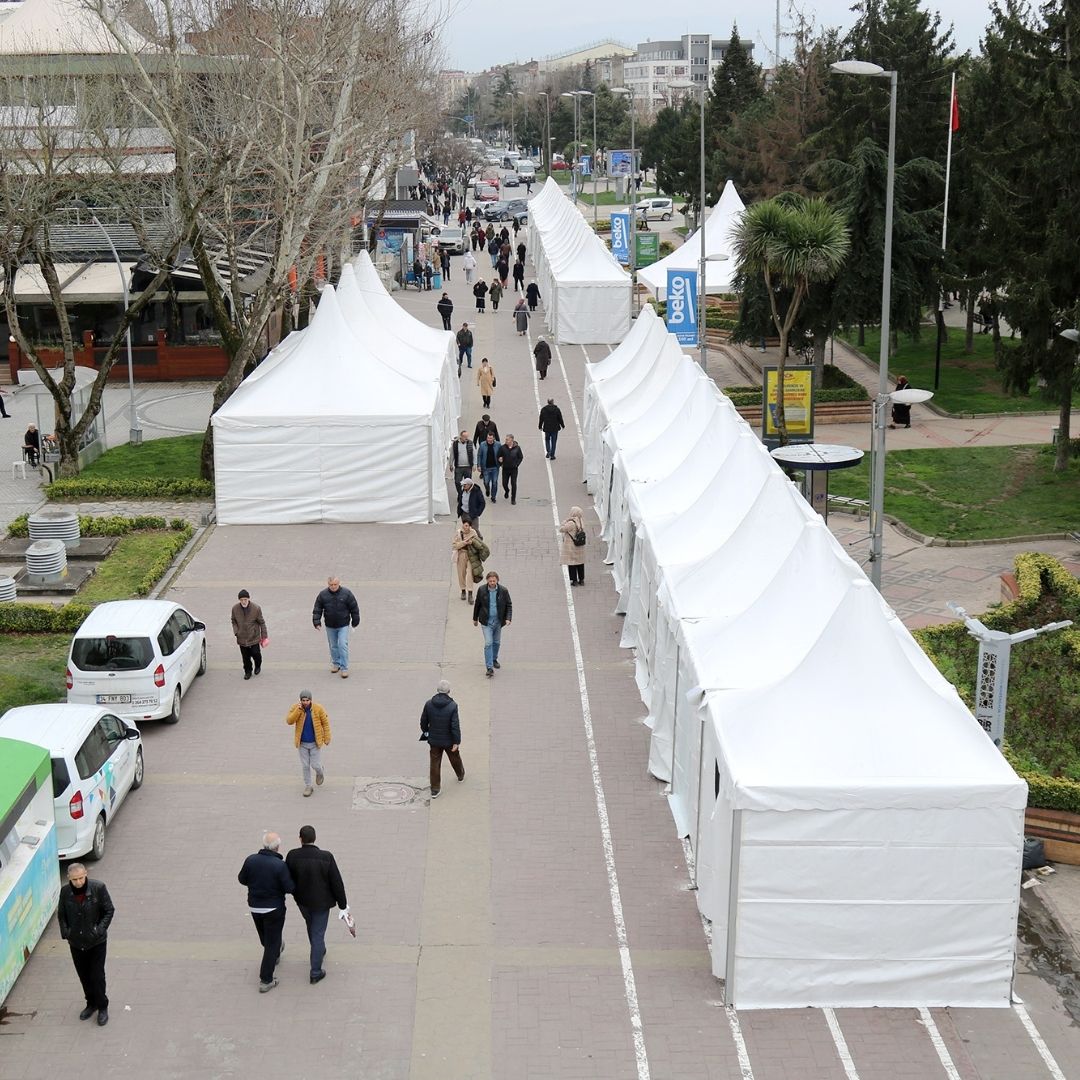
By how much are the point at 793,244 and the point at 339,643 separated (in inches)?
672

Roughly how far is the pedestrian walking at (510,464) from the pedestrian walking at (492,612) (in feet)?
28.8

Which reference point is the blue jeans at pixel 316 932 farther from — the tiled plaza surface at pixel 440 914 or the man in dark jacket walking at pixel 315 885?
the tiled plaza surface at pixel 440 914

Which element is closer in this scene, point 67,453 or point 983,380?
point 67,453

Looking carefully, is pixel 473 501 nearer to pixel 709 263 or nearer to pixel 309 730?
pixel 309 730

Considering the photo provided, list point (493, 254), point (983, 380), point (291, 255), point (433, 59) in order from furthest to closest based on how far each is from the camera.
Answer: point (493, 254)
point (433, 59)
point (983, 380)
point (291, 255)

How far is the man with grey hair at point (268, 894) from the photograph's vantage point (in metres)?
11.8

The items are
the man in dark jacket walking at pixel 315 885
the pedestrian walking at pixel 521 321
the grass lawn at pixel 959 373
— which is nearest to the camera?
the man in dark jacket walking at pixel 315 885

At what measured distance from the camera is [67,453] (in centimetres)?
3028

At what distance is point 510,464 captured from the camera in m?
27.5

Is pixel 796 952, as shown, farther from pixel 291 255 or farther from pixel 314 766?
pixel 291 255

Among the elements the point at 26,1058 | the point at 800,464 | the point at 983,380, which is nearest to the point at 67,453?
the point at 800,464

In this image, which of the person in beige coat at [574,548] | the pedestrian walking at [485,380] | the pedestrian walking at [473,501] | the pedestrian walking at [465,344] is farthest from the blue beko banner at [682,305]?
the person in beige coat at [574,548]

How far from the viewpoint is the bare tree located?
1134 inches

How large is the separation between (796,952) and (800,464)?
40.6ft
